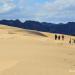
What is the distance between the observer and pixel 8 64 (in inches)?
→ 422

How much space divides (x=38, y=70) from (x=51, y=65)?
111cm

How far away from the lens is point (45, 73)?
9.34 m

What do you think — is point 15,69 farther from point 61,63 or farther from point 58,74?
point 61,63

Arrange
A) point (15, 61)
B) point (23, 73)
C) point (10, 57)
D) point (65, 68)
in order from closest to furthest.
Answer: point (23, 73), point (65, 68), point (15, 61), point (10, 57)

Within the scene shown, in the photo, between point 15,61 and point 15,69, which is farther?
point 15,61

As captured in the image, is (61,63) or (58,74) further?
(61,63)

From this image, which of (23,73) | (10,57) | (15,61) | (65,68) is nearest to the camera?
(23,73)

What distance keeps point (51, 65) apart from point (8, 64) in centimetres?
131

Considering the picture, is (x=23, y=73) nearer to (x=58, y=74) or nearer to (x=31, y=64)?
(x=58, y=74)

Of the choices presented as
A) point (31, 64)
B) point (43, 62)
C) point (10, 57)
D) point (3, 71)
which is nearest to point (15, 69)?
point (3, 71)

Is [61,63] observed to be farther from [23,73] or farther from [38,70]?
[23,73]

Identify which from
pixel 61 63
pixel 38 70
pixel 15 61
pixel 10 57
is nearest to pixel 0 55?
pixel 10 57

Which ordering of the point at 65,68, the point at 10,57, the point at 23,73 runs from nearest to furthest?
the point at 23,73, the point at 65,68, the point at 10,57

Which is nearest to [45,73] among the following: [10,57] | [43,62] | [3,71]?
[3,71]
